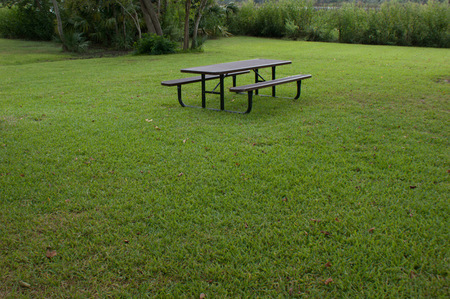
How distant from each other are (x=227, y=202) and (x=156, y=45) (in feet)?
47.7

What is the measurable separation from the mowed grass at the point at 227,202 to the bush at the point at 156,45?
36.0 ft

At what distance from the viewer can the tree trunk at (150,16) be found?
16766 millimetres

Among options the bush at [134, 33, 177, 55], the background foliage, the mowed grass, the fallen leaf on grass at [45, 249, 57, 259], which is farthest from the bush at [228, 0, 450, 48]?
the fallen leaf on grass at [45, 249, 57, 259]

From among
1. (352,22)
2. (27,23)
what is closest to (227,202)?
(352,22)

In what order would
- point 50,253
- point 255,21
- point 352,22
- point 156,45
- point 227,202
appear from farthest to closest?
1. point 255,21
2. point 352,22
3. point 156,45
4. point 227,202
5. point 50,253

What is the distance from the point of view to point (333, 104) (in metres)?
6.11

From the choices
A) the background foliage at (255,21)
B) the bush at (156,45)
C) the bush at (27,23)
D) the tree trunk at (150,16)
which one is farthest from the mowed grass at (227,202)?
the bush at (27,23)

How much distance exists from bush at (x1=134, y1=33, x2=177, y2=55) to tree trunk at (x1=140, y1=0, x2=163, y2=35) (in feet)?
3.29

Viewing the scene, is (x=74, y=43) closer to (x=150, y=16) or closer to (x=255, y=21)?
(x=150, y=16)

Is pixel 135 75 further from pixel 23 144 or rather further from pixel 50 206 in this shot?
pixel 50 206

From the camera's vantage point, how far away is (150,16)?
56.6 ft

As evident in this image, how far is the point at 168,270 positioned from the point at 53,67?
11.9m

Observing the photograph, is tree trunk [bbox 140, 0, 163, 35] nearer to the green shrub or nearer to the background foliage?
the background foliage

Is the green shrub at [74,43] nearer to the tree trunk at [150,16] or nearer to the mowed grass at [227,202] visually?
the tree trunk at [150,16]
